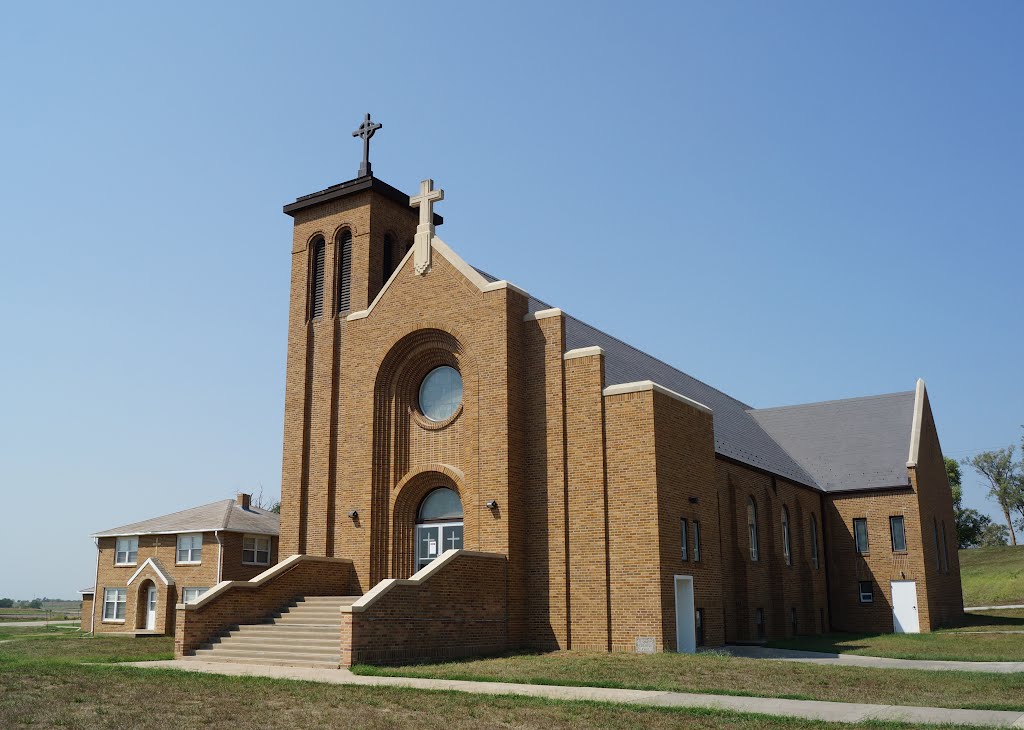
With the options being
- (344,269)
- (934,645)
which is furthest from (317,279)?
(934,645)

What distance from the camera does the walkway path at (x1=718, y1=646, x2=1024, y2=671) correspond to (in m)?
19.3

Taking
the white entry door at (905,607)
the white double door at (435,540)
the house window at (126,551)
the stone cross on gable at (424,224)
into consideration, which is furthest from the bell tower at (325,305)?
the white entry door at (905,607)

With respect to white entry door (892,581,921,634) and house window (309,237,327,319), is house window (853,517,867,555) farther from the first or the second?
house window (309,237,327,319)

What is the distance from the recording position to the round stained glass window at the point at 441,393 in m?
26.4

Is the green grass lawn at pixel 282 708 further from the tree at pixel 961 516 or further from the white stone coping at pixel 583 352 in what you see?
the tree at pixel 961 516

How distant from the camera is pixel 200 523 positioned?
43.8m

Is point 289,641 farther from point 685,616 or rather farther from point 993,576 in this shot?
point 993,576

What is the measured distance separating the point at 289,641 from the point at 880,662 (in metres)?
13.6

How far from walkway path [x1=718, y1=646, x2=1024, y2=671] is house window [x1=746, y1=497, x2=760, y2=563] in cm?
599

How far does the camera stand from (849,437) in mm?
41906

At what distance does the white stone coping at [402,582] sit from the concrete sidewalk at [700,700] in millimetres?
→ 1404

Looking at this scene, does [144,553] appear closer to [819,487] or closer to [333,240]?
[333,240]

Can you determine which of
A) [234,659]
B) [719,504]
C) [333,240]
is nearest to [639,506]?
[719,504]

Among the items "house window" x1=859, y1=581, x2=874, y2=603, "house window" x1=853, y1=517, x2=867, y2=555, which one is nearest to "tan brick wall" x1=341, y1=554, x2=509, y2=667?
"house window" x1=859, y1=581, x2=874, y2=603
